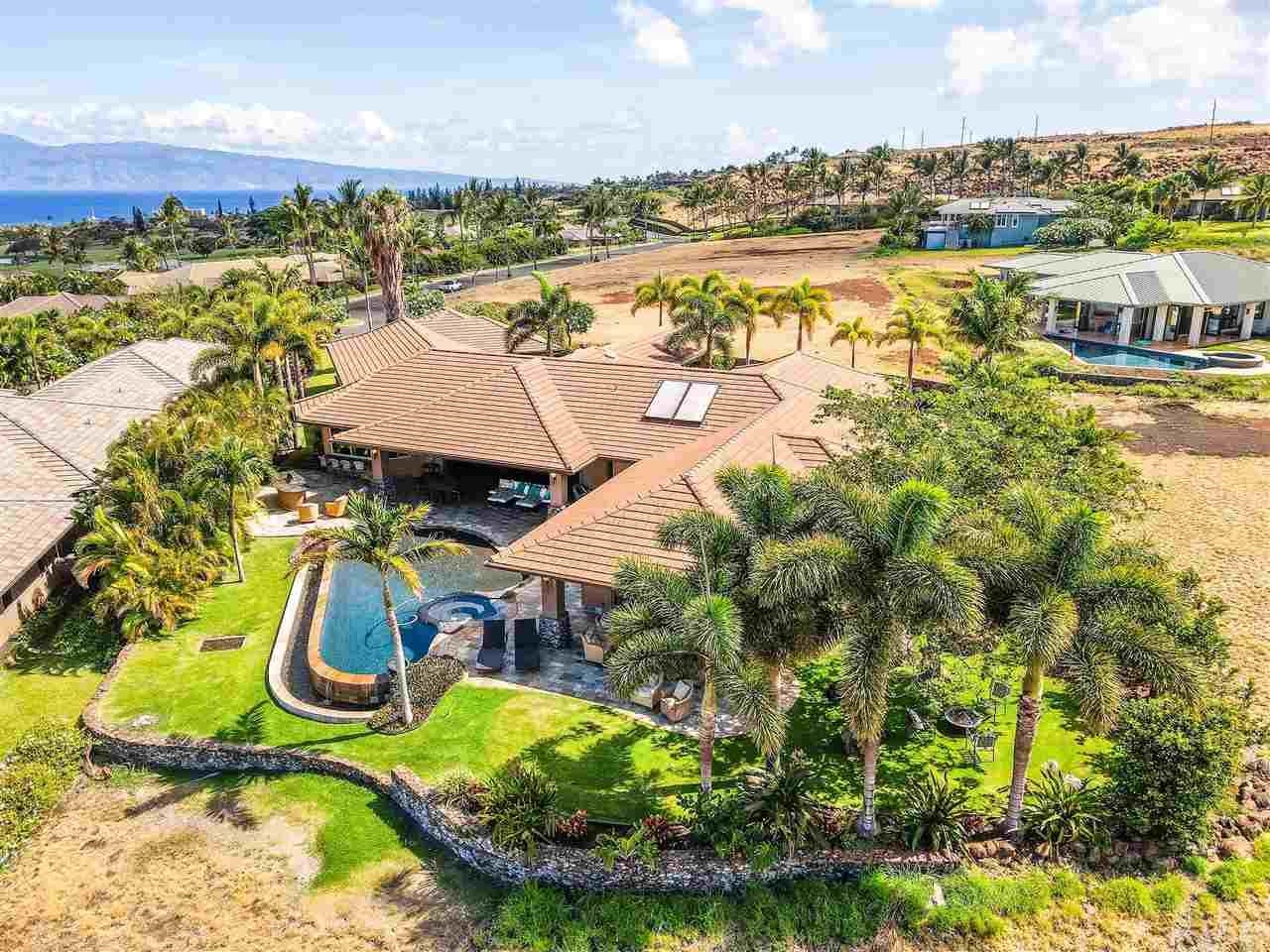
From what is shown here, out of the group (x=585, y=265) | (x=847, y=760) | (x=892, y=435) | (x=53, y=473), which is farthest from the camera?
(x=585, y=265)

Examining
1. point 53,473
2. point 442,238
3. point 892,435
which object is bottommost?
point 53,473

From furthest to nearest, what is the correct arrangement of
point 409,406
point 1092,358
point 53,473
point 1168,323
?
point 1168,323
point 1092,358
point 409,406
point 53,473

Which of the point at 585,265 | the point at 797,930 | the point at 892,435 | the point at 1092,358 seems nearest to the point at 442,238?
the point at 585,265

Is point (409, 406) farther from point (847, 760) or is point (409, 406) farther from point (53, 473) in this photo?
point (847, 760)

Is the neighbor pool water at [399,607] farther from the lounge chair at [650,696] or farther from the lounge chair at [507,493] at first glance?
the lounge chair at [650,696]

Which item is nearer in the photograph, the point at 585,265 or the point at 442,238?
the point at 585,265

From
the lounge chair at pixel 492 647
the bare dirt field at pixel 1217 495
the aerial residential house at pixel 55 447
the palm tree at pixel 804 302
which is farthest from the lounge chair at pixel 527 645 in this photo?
the palm tree at pixel 804 302
